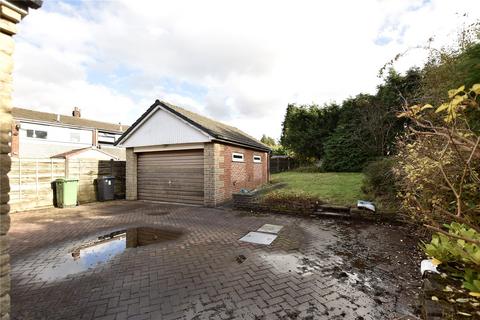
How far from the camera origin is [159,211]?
363 inches

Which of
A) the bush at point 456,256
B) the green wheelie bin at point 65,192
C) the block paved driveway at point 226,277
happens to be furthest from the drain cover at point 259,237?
the green wheelie bin at point 65,192

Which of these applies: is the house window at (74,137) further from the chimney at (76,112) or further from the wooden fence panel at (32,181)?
the wooden fence panel at (32,181)

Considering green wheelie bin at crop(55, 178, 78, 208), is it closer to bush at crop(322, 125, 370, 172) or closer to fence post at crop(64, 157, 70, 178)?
fence post at crop(64, 157, 70, 178)

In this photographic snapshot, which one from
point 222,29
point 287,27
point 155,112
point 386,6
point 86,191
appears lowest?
point 86,191

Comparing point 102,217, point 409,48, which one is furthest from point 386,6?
point 102,217

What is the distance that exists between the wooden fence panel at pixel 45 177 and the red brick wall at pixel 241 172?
22.3 feet

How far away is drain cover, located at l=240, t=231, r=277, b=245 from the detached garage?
13.1 ft

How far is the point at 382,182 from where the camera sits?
27.7ft

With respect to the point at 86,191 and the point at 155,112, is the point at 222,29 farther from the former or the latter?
the point at 86,191

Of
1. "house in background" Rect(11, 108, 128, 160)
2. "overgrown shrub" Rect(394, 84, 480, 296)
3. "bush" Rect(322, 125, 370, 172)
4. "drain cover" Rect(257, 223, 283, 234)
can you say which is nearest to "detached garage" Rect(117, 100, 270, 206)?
"drain cover" Rect(257, 223, 283, 234)

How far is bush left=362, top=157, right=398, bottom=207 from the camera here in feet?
25.9

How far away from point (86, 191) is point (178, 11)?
957cm

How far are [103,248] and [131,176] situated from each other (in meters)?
7.48

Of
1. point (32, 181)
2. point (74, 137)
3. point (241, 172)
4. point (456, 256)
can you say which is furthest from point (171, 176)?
point (74, 137)
